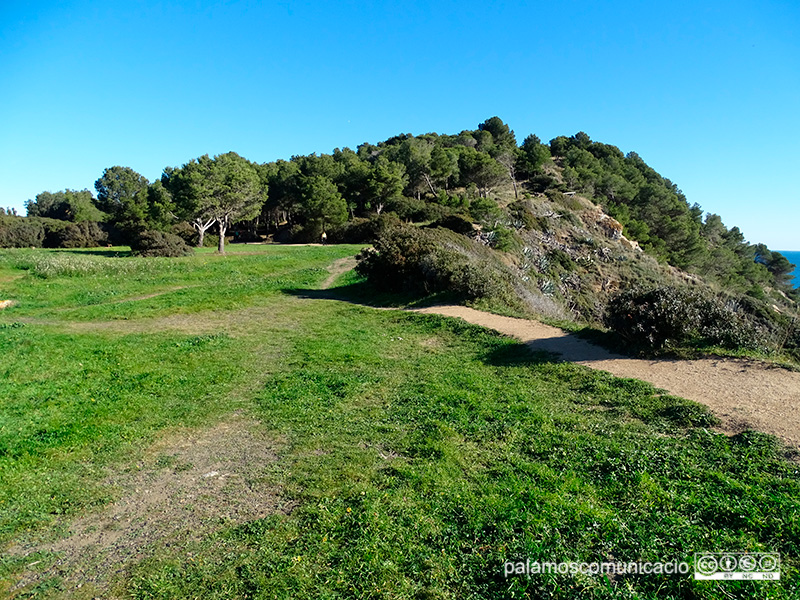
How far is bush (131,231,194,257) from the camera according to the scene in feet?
101

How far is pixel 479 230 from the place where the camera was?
1175 inches

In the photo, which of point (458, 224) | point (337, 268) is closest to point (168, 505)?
point (337, 268)

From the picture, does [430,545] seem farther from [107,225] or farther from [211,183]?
[107,225]

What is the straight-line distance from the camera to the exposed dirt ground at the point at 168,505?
3.77 meters

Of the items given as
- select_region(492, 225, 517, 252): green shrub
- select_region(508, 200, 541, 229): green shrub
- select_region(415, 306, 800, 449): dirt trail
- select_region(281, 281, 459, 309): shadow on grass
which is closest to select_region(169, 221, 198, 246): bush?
select_region(281, 281, 459, 309): shadow on grass

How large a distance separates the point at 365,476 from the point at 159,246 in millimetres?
32079

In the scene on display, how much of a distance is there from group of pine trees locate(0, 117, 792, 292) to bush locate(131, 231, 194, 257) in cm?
121

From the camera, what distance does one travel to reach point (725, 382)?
697cm

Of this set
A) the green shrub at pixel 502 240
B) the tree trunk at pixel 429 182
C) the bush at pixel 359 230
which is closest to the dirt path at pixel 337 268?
the bush at pixel 359 230

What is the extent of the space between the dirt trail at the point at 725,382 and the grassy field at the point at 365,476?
16.7 inches

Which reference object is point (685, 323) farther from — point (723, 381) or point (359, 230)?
point (359, 230)

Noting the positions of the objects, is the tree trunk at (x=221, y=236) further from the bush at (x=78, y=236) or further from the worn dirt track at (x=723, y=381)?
the worn dirt track at (x=723, y=381)

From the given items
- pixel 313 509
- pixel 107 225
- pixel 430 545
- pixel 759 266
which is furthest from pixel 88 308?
pixel 759 266

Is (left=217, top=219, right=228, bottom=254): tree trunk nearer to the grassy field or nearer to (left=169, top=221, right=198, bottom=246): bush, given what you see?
(left=169, top=221, right=198, bottom=246): bush
